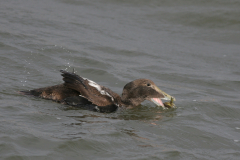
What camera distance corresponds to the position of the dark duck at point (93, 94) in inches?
269

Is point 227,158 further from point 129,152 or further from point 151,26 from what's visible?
point 151,26

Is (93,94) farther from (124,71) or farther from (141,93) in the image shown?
(124,71)

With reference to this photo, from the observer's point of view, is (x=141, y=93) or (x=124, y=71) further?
(x=124, y=71)

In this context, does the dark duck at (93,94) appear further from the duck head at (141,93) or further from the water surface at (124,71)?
the water surface at (124,71)

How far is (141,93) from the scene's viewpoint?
7.39 m

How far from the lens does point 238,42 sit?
12.1m

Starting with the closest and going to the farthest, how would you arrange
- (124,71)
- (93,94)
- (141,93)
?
(93,94) < (141,93) < (124,71)

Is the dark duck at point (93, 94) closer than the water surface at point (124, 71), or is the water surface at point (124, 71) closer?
the water surface at point (124, 71)

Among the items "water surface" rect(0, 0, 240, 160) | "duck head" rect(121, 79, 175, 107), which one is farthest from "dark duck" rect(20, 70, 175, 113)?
"water surface" rect(0, 0, 240, 160)

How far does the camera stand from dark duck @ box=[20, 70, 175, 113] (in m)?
6.84

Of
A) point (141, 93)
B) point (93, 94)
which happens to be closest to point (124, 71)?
point (141, 93)

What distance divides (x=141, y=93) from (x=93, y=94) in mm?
985

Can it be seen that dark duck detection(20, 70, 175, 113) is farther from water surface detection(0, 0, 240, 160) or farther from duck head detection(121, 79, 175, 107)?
water surface detection(0, 0, 240, 160)

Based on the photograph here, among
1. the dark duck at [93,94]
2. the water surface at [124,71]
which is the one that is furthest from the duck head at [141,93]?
the water surface at [124,71]
